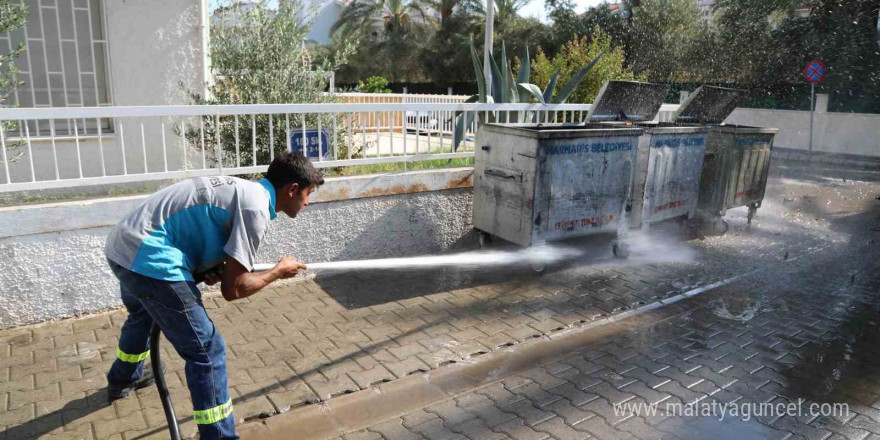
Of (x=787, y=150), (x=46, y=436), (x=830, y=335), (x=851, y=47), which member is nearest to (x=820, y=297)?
(x=830, y=335)

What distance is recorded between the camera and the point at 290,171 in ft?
9.86

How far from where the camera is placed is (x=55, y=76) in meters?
6.45

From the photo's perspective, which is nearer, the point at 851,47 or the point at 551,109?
the point at 551,109

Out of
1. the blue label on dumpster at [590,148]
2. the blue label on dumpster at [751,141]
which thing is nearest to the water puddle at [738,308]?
the blue label on dumpster at [590,148]

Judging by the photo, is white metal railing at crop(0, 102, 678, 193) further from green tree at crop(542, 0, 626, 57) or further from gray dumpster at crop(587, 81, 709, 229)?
green tree at crop(542, 0, 626, 57)

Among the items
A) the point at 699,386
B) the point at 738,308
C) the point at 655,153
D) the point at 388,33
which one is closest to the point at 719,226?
the point at 655,153

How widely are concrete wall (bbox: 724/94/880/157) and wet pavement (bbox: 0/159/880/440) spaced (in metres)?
12.6

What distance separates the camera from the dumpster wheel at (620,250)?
6.66m

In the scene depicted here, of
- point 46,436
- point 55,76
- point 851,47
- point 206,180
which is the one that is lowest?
point 46,436

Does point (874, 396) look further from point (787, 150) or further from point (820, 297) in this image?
point (787, 150)

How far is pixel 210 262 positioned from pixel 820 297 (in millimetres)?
5408

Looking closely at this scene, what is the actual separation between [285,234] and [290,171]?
256cm
